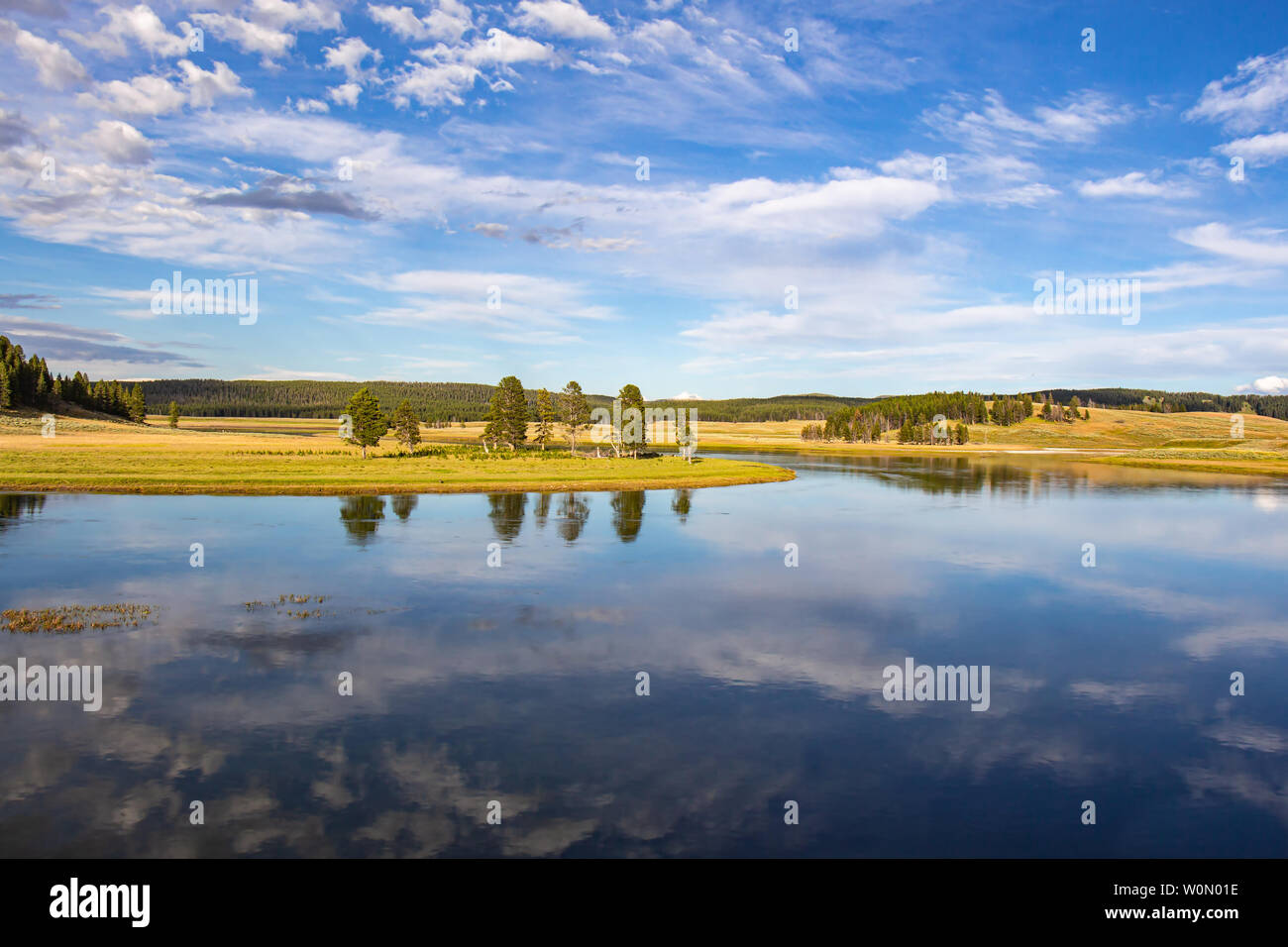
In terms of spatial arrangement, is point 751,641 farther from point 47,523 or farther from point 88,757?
point 47,523

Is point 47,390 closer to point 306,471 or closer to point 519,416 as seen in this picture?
point 519,416

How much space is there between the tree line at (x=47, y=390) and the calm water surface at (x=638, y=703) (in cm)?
13104

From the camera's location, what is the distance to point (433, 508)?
185 ft

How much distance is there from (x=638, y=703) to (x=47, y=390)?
179m

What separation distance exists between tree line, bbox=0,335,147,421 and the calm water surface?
131 meters

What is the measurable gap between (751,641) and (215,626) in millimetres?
16832

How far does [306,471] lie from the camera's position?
75375 mm

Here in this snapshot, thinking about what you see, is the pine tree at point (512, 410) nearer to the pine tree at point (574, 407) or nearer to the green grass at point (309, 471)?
the pine tree at point (574, 407)

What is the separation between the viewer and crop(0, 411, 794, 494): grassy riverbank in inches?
2505

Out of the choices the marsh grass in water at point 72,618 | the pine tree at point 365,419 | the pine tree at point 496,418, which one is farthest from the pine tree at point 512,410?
the marsh grass in water at point 72,618

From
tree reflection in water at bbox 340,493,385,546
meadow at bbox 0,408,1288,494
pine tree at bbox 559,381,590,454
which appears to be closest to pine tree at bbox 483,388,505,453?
meadow at bbox 0,408,1288,494

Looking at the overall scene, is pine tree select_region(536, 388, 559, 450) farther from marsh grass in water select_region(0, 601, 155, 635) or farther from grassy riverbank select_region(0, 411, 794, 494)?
marsh grass in water select_region(0, 601, 155, 635)

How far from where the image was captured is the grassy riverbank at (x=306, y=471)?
63.6 meters
